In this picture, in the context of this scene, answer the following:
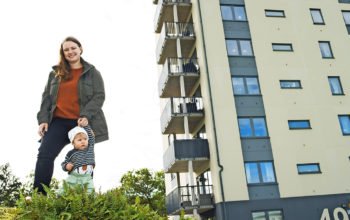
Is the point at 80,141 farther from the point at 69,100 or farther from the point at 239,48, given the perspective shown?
→ the point at 239,48

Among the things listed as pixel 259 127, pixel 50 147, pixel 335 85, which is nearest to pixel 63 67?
pixel 50 147

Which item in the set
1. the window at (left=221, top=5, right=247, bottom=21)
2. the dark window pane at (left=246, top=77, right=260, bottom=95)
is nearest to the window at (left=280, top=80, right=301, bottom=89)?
the dark window pane at (left=246, top=77, right=260, bottom=95)

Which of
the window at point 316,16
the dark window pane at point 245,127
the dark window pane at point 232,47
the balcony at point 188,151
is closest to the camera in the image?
the balcony at point 188,151

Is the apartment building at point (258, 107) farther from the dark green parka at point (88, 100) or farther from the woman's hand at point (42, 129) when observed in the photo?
the woman's hand at point (42, 129)

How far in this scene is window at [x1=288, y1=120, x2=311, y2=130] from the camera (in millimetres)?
23109

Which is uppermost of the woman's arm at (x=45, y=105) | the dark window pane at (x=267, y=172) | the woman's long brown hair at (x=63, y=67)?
the dark window pane at (x=267, y=172)

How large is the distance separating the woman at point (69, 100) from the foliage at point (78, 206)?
841mm

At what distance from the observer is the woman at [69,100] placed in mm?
5496

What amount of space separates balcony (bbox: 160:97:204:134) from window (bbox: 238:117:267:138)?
262 centimetres

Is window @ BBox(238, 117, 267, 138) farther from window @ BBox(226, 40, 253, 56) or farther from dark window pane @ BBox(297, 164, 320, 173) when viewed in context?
window @ BBox(226, 40, 253, 56)

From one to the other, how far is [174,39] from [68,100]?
65.0 feet

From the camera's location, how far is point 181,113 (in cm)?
2266

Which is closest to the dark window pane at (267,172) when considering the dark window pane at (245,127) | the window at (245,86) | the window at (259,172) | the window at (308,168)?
the window at (259,172)

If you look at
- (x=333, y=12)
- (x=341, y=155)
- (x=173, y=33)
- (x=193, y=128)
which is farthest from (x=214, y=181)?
(x=333, y=12)
